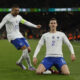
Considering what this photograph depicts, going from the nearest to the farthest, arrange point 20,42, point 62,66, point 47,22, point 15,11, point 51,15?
1. point 62,66
2. point 15,11
3. point 20,42
4. point 47,22
5. point 51,15

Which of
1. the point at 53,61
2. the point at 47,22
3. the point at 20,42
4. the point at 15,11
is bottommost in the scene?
the point at 53,61

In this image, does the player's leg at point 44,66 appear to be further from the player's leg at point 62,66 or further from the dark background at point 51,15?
the dark background at point 51,15

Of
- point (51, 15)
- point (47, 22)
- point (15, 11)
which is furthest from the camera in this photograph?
point (51, 15)

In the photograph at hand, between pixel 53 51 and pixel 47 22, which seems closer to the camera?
pixel 53 51

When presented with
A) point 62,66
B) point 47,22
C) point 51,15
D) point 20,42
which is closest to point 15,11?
point 20,42

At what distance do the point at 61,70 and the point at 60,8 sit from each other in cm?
3638

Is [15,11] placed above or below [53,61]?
above

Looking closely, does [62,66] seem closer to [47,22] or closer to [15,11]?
[15,11]

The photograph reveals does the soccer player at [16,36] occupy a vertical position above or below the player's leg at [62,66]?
above

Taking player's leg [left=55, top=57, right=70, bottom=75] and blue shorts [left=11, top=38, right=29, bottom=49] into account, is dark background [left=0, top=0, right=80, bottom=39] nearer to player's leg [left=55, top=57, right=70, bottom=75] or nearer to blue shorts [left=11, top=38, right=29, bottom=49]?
blue shorts [left=11, top=38, right=29, bottom=49]

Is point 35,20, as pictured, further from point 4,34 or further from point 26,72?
point 26,72

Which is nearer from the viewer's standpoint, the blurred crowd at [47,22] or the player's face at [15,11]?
the player's face at [15,11]

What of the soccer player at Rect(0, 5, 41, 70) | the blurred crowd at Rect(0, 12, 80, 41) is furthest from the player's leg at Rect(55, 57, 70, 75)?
the blurred crowd at Rect(0, 12, 80, 41)

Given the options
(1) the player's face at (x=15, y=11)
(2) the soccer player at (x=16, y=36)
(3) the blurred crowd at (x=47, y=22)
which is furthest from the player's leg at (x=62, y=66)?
(3) the blurred crowd at (x=47, y=22)
